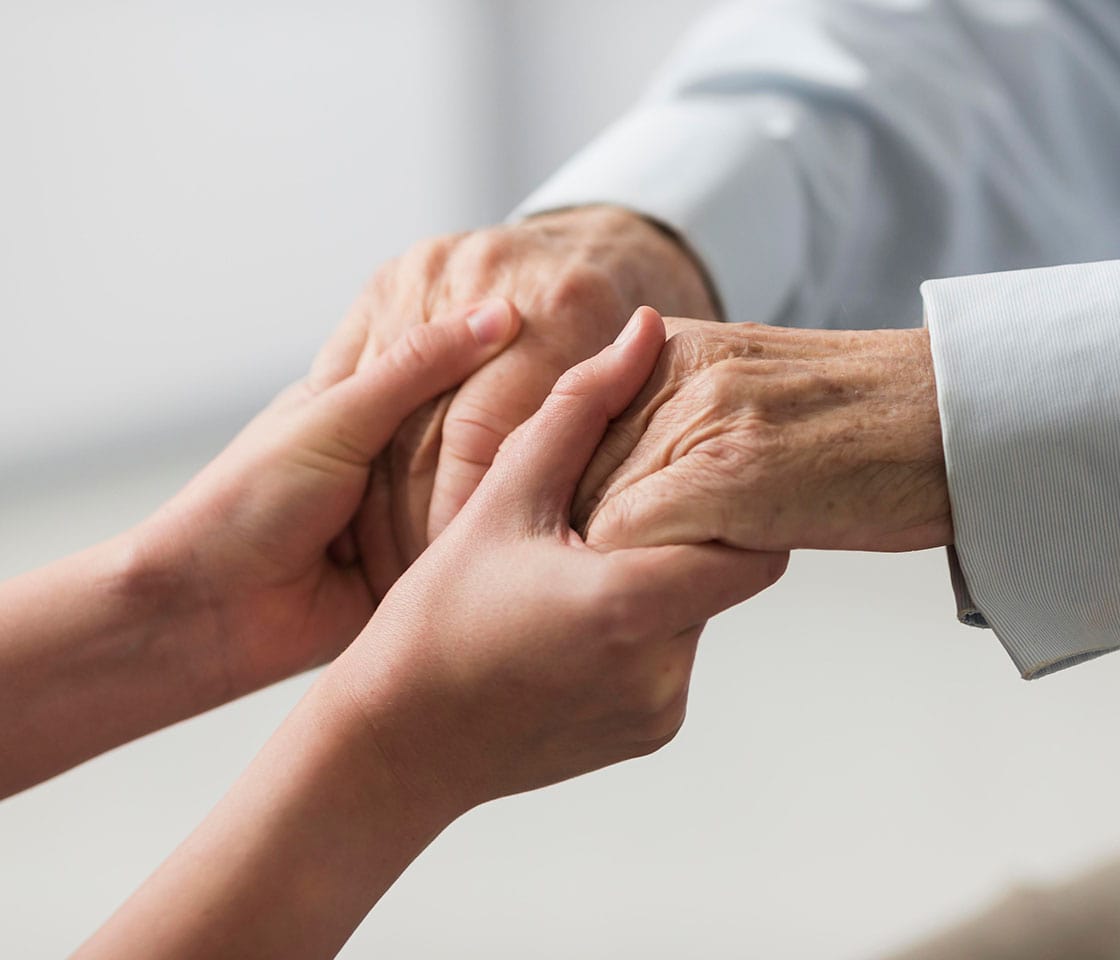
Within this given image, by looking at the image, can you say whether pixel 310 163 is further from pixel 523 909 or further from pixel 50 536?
pixel 523 909

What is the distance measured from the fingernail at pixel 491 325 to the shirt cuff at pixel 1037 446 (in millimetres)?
283

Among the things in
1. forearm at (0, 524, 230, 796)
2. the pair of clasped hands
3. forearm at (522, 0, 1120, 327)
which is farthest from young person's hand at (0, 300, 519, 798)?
forearm at (522, 0, 1120, 327)

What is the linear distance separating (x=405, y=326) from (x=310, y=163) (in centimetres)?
149

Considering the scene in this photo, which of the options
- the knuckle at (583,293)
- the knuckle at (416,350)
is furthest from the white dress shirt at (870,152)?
the knuckle at (416,350)

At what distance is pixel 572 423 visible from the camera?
23.2 inches

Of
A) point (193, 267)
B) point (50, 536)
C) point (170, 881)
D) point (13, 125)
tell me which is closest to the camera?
point (170, 881)

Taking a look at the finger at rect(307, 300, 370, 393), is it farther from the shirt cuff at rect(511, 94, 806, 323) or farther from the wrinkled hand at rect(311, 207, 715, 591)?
the shirt cuff at rect(511, 94, 806, 323)

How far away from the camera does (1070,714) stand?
0.95 m

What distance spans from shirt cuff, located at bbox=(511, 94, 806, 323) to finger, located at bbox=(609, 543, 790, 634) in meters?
0.42

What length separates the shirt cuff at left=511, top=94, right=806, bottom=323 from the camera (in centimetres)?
93

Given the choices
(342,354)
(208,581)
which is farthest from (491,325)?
(208,581)

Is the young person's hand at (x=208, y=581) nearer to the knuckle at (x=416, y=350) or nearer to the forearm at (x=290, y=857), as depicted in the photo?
the knuckle at (x=416, y=350)

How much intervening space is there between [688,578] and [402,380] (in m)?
0.29

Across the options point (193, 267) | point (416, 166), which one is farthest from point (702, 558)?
point (416, 166)
